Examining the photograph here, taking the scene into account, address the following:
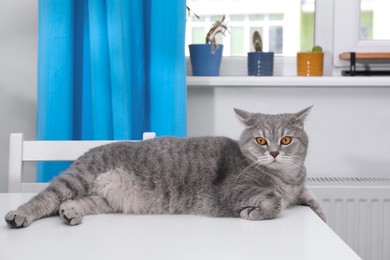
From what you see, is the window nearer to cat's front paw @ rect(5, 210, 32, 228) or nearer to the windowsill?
the windowsill

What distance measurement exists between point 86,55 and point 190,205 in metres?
0.88

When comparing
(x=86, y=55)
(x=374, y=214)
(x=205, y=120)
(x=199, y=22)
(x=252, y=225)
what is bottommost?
(x=374, y=214)

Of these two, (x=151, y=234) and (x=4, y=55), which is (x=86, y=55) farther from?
(x=151, y=234)

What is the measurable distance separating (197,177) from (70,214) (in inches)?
12.0

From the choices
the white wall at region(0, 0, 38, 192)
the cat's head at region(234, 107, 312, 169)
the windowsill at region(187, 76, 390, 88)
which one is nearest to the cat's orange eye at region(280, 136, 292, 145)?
the cat's head at region(234, 107, 312, 169)

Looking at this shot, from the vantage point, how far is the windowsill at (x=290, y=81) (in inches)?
74.2

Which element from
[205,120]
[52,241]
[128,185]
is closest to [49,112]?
[205,120]

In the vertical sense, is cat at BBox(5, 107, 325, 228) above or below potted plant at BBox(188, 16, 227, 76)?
below

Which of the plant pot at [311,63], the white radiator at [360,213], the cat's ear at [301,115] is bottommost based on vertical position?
the white radiator at [360,213]

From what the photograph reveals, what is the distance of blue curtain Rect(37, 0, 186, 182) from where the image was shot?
1.75m

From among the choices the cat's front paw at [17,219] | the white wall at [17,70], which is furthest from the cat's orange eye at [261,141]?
the white wall at [17,70]

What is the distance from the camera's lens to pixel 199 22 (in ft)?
7.02

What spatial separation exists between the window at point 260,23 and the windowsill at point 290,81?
278 mm

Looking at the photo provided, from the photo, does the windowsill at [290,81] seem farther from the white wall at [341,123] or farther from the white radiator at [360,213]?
the white radiator at [360,213]
